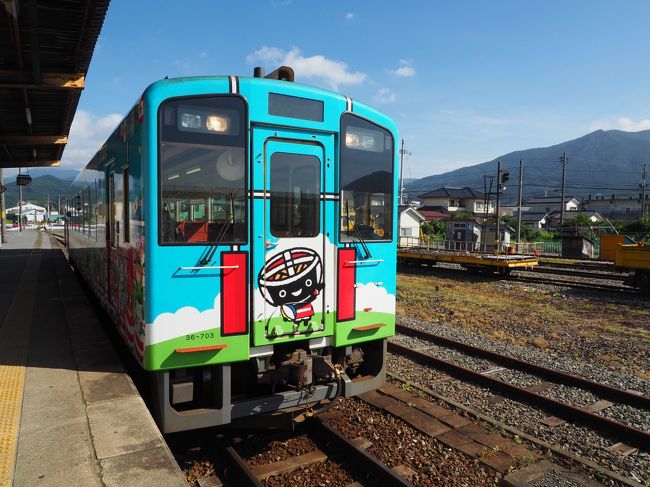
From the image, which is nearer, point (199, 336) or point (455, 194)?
point (199, 336)

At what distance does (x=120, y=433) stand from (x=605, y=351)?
8328 mm

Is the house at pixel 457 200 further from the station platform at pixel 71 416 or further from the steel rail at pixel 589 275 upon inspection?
the station platform at pixel 71 416

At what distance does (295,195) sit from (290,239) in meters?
0.43

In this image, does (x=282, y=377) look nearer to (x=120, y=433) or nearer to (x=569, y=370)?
(x=120, y=433)

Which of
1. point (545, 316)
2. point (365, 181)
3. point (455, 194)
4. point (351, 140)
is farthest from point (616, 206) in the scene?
point (351, 140)

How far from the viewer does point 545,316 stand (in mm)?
12125

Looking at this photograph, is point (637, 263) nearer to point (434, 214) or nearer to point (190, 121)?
point (190, 121)

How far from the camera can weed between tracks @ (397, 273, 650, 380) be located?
905cm

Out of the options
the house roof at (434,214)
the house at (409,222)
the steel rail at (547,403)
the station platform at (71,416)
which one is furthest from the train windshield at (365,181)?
the house roof at (434,214)

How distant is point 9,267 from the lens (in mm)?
16875

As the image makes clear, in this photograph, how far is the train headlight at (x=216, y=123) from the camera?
4.27 m

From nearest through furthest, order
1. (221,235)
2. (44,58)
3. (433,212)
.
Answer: (221,235) → (44,58) → (433,212)

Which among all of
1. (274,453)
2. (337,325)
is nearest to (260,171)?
(337,325)

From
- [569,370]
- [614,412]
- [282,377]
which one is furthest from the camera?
[569,370]
